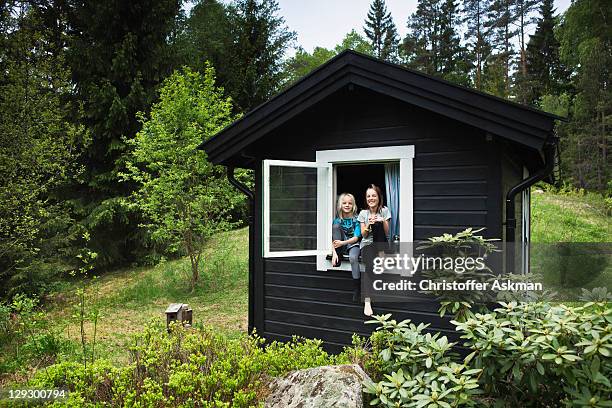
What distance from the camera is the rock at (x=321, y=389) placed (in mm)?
3258

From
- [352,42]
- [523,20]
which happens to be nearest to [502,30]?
[523,20]

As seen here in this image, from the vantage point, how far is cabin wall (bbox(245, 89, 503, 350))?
4797mm

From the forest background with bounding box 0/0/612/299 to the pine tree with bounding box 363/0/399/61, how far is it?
5623 millimetres

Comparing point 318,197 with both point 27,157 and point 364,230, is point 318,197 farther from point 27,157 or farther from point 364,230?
point 27,157

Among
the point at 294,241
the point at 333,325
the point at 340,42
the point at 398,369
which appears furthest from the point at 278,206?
the point at 340,42

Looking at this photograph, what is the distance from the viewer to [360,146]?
5426mm

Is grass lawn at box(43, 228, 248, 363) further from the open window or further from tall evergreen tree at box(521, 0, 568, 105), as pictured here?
tall evergreen tree at box(521, 0, 568, 105)

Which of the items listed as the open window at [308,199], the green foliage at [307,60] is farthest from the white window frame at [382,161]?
the green foliage at [307,60]

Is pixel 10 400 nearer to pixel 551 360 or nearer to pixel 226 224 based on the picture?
pixel 551 360

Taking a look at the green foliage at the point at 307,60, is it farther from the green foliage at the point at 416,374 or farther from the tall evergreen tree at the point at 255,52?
the green foliage at the point at 416,374

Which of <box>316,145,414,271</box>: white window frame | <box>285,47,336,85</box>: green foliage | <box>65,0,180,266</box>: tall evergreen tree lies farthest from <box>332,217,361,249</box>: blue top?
<box>285,47,336,85</box>: green foliage

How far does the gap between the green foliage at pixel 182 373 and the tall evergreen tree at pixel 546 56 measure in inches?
1104

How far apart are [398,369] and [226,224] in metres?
7.85

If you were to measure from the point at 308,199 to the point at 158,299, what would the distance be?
651cm
